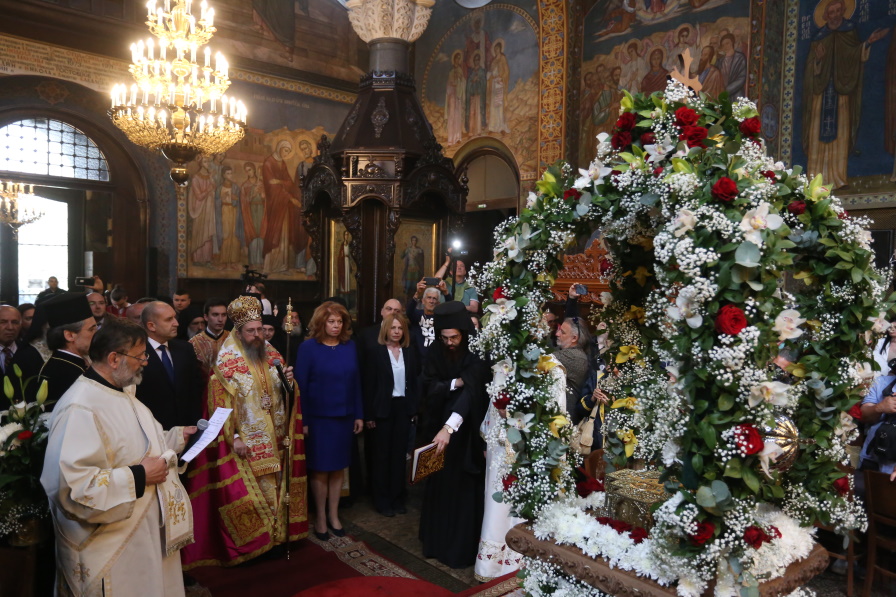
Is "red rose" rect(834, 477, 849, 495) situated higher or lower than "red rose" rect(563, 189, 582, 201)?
lower

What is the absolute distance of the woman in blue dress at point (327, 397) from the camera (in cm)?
518

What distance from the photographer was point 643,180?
240 cm

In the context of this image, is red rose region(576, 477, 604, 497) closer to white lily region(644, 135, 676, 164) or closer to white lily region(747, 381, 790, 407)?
white lily region(747, 381, 790, 407)

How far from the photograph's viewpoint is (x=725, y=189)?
2.08m

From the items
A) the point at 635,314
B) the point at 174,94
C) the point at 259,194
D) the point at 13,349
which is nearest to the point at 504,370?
the point at 635,314

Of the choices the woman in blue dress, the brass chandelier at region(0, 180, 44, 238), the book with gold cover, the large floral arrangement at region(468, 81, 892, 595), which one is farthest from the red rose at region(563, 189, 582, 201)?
the brass chandelier at region(0, 180, 44, 238)

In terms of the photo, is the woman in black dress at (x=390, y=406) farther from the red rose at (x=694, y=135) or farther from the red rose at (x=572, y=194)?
the red rose at (x=694, y=135)

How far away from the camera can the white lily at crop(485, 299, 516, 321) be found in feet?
9.00

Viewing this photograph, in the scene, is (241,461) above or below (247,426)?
below

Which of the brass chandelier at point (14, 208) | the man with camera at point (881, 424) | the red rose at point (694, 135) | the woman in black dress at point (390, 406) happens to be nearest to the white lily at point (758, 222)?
the red rose at point (694, 135)

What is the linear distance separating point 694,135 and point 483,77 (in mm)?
10636

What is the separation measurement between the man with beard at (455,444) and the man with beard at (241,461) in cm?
116

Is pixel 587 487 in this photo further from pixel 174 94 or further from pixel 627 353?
pixel 174 94

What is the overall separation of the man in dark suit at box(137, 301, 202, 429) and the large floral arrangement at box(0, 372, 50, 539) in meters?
0.89
